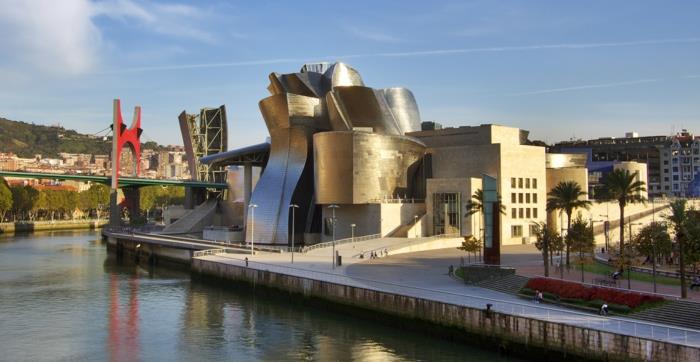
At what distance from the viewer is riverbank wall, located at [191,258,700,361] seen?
22.5m

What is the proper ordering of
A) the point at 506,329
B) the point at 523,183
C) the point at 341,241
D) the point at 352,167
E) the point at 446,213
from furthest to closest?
the point at 523,183
the point at 352,167
the point at 446,213
the point at 341,241
the point at 506,329

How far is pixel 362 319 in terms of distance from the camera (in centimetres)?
3519

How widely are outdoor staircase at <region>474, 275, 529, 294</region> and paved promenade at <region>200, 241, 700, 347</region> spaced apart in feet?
2.90

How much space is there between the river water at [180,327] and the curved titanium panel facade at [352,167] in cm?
1878

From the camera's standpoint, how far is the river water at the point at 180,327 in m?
28.7

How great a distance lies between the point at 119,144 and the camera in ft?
366

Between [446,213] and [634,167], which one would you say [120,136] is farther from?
[634,167]

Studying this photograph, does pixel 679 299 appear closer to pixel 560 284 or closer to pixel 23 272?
pixel 560 284

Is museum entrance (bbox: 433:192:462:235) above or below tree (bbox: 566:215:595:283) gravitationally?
above

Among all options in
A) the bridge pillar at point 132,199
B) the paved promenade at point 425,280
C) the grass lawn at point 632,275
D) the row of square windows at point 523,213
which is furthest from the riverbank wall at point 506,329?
the bridge pillar at point 132,199

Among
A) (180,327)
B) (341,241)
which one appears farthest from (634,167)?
(180,327)

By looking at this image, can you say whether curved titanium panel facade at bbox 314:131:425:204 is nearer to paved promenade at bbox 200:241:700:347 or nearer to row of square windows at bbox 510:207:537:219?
paved promenade at bbox 200:241:700:347

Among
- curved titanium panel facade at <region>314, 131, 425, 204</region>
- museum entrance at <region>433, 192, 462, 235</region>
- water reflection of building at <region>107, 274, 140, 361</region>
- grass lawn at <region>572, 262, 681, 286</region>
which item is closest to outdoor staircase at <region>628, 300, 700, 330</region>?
grass lawn at <region>572, 262, 681, 286</region>

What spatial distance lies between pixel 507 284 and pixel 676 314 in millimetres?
10761
